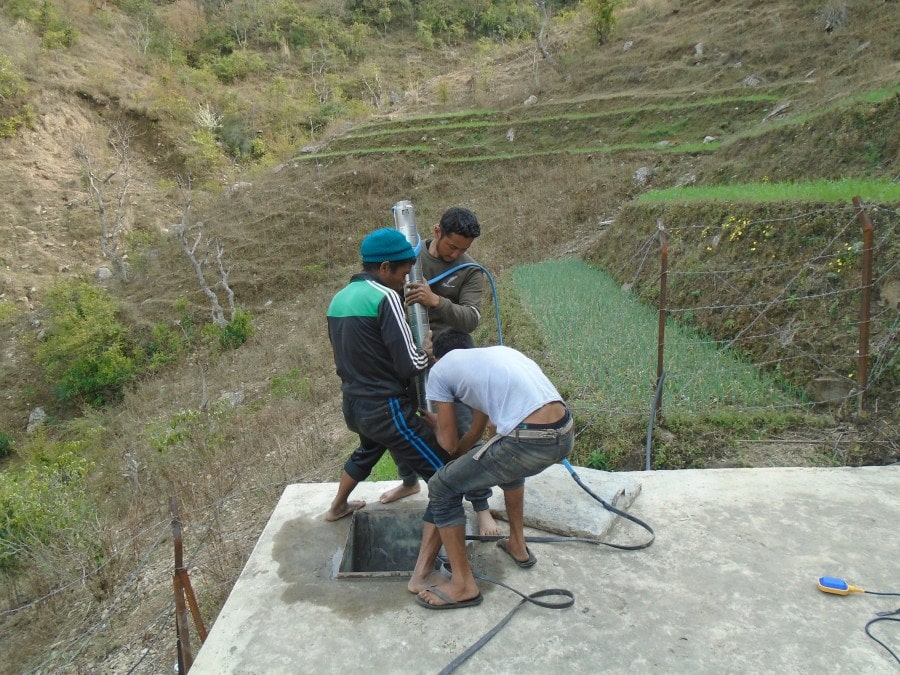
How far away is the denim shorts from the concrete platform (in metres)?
0.47

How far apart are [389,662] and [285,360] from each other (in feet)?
36.9

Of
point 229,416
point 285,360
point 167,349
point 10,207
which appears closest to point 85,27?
point 10,207


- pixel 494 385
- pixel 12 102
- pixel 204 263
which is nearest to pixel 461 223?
pixel 494 385

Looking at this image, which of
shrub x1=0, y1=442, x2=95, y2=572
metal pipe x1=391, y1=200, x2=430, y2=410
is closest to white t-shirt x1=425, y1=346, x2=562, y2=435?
metal pipe x1=391, y1=200, x2=430, y2=410

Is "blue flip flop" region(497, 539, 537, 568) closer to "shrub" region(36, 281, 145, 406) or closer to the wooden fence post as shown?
the wooden fence post

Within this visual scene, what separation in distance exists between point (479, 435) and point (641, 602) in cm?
102

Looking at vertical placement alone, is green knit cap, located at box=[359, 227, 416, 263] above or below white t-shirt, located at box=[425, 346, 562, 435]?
above

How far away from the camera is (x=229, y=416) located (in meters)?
10.4

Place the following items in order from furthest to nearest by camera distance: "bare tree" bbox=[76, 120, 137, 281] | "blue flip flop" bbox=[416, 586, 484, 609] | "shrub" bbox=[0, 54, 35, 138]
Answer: "shrub" bbox=[0, 54, 35, 138] < "bare tree" bbox=[76, 120, 137, 281] < "blue flip flop" bbox=[416, 586, 484, 609]

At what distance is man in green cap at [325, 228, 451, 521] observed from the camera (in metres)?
2.73

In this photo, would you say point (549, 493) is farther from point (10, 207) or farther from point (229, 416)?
point (10, 207)

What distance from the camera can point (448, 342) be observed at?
3.04m

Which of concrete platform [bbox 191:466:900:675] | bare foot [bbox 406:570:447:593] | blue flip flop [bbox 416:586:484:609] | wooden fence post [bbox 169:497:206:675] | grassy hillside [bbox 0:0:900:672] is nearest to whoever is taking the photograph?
concrete platform [bbox 191:466:900:675]

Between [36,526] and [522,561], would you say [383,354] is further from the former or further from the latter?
Answer: [36,526]
